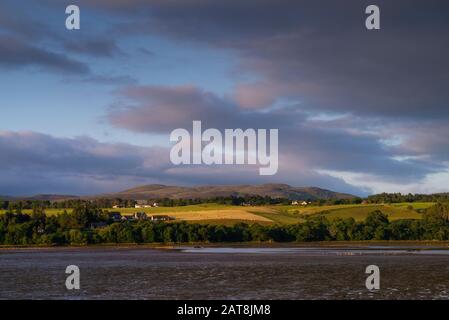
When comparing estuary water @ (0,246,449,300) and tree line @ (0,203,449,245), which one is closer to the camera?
estuary water @ (0,246,449,300)

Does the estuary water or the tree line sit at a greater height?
the tree line

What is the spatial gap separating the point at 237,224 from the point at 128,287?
125758mm

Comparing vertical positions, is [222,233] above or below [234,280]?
above

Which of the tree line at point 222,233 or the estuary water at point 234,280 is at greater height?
the tree line at point 222,233

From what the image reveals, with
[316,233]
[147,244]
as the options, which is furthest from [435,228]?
[147,244]

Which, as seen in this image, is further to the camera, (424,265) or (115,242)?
(115,242)

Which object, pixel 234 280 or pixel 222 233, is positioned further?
A: pixel 222 233

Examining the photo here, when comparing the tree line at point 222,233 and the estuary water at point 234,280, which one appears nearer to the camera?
the estuary water at point 234,280
